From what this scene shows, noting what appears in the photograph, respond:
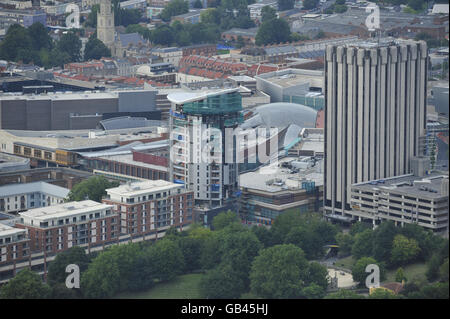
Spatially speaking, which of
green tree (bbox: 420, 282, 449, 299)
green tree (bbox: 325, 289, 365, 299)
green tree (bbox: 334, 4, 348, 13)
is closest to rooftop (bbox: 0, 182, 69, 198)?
green tree (bbox: 325, 289, 365, 299)

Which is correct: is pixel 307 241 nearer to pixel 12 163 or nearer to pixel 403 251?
pixel 403 251

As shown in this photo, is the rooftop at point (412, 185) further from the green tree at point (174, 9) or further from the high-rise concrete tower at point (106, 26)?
the green tree at point (174, 9)

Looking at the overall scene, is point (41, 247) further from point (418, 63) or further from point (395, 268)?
point (418, 63)

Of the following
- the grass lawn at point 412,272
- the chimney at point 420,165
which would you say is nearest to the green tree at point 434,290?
the grass lawn at point 412,272

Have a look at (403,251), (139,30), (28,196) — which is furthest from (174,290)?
(139,30)

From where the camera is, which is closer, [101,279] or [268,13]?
[101,279]

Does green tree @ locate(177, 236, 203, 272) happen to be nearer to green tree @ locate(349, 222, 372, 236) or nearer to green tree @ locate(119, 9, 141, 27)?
green tree @ locate(349, 222, 372, 236)
